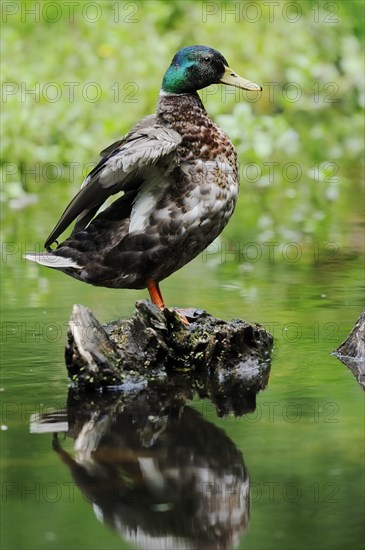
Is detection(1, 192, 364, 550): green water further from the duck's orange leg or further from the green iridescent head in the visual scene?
the green iridescent head

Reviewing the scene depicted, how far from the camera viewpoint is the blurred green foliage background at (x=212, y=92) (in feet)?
45.3

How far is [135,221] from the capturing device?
255 inches

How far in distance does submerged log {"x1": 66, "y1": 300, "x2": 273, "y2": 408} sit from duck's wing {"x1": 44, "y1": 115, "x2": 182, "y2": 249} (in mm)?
628

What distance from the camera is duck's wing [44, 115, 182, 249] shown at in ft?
19.9

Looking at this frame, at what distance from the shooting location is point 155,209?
645 centimetres

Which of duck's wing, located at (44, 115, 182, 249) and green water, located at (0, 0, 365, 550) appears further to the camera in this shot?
duck's wing, located at (44, 115, 182, 249)

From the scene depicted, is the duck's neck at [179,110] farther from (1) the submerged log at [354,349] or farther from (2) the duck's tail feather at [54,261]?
(1) the submerged log at [354,349]

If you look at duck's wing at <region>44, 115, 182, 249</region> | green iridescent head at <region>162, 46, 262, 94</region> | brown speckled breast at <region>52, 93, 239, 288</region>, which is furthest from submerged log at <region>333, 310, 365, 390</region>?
green iridescent head at <region>162, 46, 262, 94</region>

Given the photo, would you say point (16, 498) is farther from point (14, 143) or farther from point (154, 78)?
point (154, 78)

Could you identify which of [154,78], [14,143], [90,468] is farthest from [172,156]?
[154,78]

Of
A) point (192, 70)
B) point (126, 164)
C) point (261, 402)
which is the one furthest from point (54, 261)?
point (261, 402)

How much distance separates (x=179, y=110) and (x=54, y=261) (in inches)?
41.4

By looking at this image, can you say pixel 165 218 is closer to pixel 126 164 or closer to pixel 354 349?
pixel 126 164

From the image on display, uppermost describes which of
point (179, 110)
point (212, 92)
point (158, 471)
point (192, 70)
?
point (192, 70)
